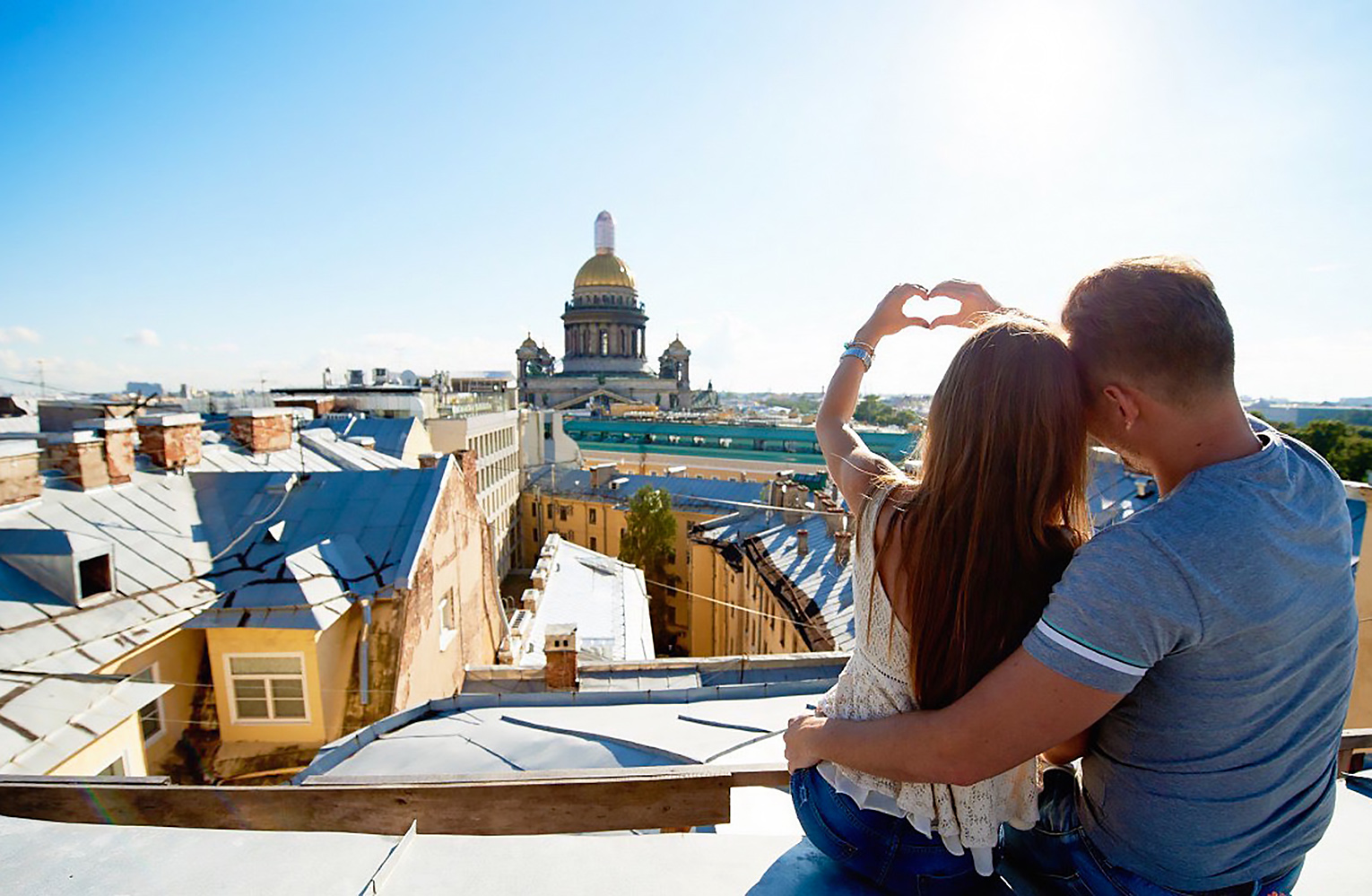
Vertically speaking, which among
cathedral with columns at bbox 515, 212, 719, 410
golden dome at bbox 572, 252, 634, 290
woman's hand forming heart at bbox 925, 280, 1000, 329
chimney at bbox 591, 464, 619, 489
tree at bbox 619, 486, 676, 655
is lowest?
tree at bbox 619, 486, 676, 655

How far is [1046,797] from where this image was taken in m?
1.93

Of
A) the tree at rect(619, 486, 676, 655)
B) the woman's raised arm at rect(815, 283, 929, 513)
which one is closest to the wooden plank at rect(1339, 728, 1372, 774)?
the woman's raised arm at rect(815, 283, 929, 513)

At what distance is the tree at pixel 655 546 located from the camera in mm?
26828

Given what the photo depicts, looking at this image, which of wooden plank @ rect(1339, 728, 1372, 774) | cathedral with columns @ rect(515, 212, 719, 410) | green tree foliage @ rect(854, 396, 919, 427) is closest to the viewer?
wooden plank @ rect(1339, 728, 1372, 774)

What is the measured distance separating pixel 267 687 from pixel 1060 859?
8.03 metres

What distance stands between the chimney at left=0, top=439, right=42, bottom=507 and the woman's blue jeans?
9.88 m

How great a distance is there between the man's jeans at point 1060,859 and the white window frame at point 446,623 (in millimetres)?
8715

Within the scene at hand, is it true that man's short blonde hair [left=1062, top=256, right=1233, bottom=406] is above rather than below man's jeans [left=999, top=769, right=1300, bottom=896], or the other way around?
above

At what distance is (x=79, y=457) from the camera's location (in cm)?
834

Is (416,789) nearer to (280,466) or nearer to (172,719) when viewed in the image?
(172,719)

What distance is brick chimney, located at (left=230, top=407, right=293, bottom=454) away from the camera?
12773mm

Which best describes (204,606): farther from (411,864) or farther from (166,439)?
(411,864)

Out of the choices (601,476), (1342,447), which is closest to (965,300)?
(601,476)

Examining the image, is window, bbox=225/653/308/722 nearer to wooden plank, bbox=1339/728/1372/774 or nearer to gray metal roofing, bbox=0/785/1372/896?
gray metal roofing, bbox=0/785/1372/896
